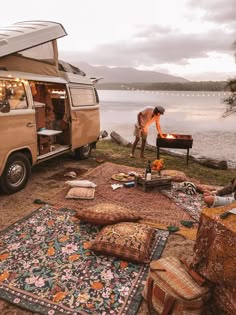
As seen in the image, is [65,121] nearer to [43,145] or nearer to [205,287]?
[43,145]

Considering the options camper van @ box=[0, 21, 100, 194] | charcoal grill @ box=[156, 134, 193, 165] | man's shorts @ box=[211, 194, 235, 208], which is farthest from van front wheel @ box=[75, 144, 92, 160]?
man's shorts @ box=[211, 194, 235, 208]

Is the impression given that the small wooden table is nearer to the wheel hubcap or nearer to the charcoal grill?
the wheel hubcap

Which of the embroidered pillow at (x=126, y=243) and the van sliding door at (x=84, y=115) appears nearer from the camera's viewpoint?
the embroidered pillow at (x=126, y=243)

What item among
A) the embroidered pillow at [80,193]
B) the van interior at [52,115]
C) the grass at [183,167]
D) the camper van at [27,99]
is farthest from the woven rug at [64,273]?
the grass at [183,167]

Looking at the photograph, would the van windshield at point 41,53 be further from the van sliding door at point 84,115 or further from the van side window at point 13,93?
the van sliding door at point 84,115

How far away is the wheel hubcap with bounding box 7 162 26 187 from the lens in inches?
239

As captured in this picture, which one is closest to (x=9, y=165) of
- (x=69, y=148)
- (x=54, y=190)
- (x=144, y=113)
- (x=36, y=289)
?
(x=54, y=190)

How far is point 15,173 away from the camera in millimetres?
6195

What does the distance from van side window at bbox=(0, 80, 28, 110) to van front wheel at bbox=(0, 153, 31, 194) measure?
114cm

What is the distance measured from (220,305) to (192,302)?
0.50 m

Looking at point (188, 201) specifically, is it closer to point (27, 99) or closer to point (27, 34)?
point (27, 99)

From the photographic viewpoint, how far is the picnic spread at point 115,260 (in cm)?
276

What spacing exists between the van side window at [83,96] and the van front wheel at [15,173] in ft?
9.28

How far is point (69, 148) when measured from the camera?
851cm
